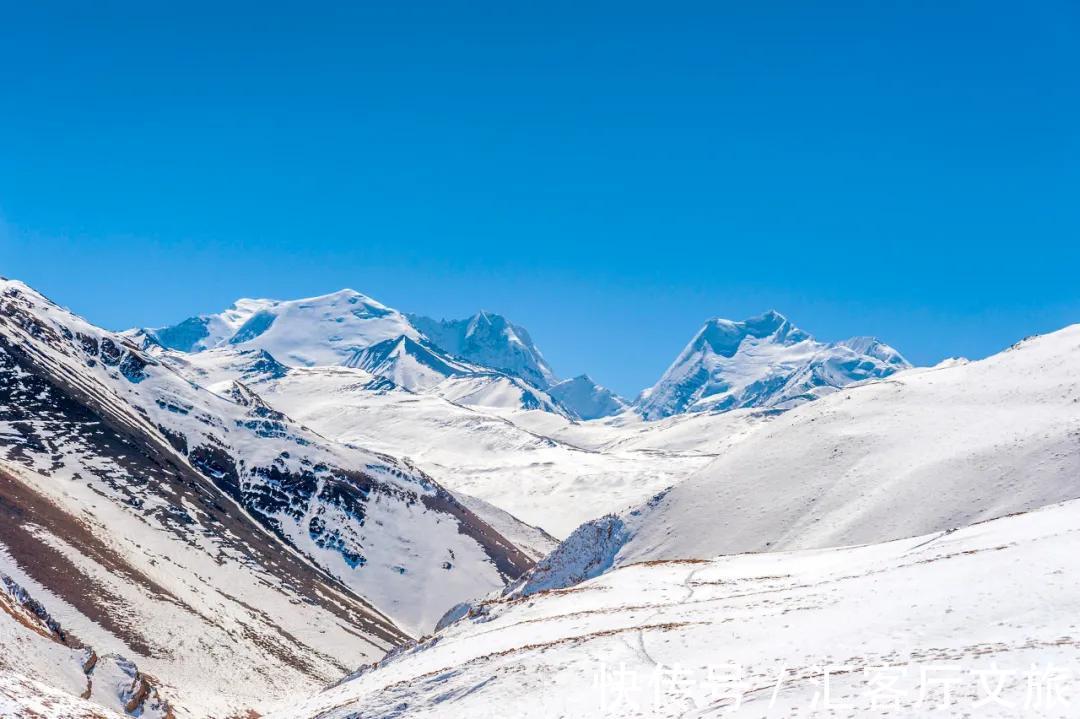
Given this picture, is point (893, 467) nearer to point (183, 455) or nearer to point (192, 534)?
point (192, 534)

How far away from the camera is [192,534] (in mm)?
128500

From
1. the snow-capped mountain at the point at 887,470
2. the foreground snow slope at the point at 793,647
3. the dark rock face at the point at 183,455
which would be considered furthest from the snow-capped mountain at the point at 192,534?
the snow-capped mountain at the point at 887,470

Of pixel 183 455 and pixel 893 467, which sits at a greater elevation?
pixel 893 467

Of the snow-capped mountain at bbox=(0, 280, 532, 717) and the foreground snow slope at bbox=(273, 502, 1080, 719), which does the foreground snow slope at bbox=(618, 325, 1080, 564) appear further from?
the snow-capped mountain at bbox=(0, 280, 532, 717)

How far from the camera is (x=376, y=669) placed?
46.3 metres

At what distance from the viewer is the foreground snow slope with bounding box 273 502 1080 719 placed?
21688 mm

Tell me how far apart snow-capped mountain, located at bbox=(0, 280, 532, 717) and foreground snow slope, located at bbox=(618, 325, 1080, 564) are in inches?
1979

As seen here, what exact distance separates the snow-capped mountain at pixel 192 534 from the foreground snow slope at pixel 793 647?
3007cm

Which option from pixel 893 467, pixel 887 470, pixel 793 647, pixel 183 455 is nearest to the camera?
pixel 793 647

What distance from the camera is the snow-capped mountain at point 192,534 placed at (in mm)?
87438

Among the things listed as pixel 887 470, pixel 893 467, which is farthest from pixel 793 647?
pixel 893 467

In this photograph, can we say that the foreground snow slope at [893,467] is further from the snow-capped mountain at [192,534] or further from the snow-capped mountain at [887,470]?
the snow-capped mountain at [192,534]

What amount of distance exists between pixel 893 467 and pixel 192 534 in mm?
102159

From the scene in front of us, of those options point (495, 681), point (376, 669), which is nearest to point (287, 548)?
point (376, 669)
